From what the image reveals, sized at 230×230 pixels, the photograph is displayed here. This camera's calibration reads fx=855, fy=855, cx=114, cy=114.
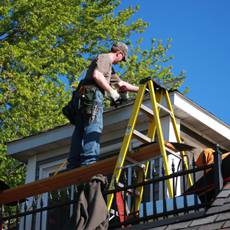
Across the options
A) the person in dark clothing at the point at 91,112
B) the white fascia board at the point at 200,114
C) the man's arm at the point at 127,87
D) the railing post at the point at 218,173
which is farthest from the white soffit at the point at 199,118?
the railing post at the point at 218,173

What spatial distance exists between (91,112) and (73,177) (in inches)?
36.5

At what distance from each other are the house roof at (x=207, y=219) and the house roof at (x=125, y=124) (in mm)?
3255

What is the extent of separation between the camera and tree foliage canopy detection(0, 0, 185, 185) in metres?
20.5

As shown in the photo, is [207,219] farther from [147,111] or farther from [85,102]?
[85,102]

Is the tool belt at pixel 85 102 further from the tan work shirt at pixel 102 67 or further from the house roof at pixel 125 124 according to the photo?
the house roof at pixel 125 124

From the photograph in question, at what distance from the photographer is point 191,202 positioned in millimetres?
9031

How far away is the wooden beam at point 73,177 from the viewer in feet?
33.4

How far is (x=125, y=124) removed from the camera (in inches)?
489

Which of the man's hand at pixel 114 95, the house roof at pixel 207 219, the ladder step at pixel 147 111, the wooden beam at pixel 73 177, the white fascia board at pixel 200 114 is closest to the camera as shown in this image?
the house roof at pixel 207 219

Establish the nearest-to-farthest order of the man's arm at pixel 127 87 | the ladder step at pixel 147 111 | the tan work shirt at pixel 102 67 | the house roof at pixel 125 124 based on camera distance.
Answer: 1. the ladder step at pixel 147 111
2. the tan work shirt at pixel 102 67
3. the man's arm at pixel 127 87
4. the house roof at pixel 125 124

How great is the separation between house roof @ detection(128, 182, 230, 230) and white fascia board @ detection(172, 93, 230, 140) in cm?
314

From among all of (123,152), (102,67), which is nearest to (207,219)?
(123,152)

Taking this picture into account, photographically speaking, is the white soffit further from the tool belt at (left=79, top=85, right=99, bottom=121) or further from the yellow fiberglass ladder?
the tool belt at (left=79, top=85, right=99, bottom=121)

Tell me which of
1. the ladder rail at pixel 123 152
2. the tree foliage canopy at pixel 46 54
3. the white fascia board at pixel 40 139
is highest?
→ the tree foliage canopy at pixel 46 54
